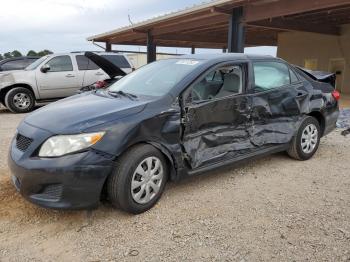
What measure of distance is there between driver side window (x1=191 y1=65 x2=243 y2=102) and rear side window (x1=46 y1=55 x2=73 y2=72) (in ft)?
25.0

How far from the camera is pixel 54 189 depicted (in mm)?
3072

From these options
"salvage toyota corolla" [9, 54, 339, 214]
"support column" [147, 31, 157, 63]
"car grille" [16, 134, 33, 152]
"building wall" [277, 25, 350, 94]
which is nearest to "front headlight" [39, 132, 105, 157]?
"salvage toyota corolla" [9, 54, 339, 214]

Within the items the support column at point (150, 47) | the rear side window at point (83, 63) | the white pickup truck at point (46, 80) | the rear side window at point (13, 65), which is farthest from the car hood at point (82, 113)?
the support column at point (150, 47)

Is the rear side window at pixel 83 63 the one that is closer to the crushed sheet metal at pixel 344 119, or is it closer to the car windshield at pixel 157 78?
the car windshield at pixel 157 78

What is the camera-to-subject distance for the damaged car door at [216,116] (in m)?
3.73

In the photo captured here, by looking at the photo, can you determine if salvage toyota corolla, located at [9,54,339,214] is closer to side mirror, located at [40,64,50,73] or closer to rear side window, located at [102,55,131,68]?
side mirror, located at [40,64,50,73]

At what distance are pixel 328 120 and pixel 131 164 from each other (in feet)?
12.0

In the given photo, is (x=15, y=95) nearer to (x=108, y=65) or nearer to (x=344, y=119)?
(x=108, y=65)

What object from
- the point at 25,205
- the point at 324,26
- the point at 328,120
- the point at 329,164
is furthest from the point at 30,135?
the point at 324,26

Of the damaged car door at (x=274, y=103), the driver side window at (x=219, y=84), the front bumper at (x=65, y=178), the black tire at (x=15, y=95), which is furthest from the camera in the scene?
the black tire at (x=15, y=95)

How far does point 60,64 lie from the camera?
1069cm

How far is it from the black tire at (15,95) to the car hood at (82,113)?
7.11m

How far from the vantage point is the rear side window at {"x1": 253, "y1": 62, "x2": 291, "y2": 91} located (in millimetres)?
4512

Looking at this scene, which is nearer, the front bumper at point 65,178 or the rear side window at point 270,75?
the front bumper at point 65,178
